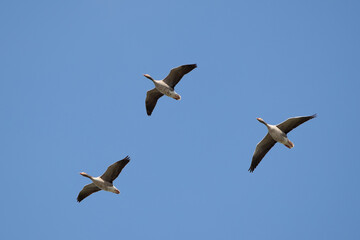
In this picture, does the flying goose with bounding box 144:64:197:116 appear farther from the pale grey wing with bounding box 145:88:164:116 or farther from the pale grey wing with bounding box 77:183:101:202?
the pale grey wing with bounding box 77:183:101:202

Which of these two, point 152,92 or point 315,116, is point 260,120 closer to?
point 315,116

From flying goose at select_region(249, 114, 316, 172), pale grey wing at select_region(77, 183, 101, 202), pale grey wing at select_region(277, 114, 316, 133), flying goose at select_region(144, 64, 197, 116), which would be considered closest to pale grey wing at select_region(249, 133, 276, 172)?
flying goose at select_region(249, 114, 316, 172)

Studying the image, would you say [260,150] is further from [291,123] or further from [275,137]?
[291,123]

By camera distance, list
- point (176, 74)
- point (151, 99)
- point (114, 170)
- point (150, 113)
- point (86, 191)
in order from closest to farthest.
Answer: point (114, 170) → point (86, 191) → point (176, 74) → point (151, 99) → point (150, 113)

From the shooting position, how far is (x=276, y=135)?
18.1m

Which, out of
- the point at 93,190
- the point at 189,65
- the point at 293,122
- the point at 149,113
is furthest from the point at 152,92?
the point at 293,122

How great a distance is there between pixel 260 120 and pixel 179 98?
4001 millimetres

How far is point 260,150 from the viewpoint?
63.0 feet

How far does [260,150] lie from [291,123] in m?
2.03

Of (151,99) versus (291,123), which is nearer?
(291,123)

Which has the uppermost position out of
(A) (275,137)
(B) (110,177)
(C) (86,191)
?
(A) (275,137)

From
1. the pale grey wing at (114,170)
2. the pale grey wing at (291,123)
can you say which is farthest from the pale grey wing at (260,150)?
the pale grey wing at (114,170)

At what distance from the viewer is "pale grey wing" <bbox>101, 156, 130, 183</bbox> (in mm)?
17112

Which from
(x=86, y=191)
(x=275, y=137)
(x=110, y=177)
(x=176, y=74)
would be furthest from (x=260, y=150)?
(x=86, y=191)
